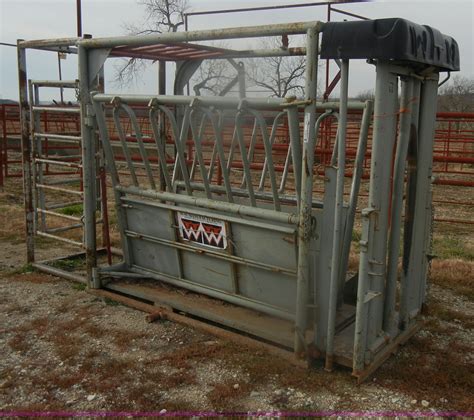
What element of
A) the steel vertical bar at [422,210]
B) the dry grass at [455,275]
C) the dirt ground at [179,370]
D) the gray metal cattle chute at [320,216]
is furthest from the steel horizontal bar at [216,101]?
the dry grass at [455,275]

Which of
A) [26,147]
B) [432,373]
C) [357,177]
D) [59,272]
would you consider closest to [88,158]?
[26,147]

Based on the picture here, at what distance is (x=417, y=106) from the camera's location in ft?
11.3

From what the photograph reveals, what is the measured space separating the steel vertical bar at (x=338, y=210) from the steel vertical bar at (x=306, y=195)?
0.19 meters

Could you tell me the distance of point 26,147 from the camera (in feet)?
18.4

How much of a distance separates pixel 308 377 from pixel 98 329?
184 cm

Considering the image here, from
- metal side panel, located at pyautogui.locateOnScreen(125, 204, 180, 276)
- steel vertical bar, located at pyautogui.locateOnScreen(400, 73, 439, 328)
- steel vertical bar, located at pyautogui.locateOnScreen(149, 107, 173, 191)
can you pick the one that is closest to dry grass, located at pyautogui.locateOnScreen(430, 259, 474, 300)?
steel vertical bar, located at pyautogui.locateOnScreen(400, 73, 439, 328)

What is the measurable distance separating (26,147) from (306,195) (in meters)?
3.57

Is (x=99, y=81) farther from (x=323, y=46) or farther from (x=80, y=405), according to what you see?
(x=80, y=405)

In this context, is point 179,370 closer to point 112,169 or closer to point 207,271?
point 207,271

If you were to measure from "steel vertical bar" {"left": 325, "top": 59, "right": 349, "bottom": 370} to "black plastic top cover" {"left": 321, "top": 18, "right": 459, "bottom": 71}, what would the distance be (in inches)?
4.8

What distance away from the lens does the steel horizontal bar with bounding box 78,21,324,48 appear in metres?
3.30

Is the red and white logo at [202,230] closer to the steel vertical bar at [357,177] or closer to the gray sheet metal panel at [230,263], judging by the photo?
the gray sheet metal panel at [230,263]

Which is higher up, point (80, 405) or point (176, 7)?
point (176, 7)

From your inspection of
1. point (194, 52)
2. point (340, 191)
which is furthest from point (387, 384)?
point (194, 52)
